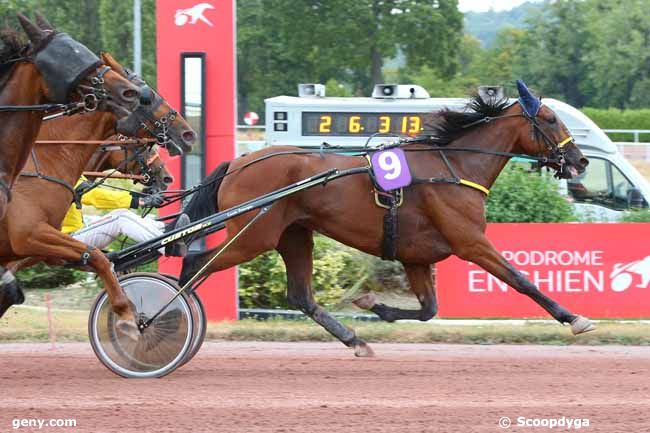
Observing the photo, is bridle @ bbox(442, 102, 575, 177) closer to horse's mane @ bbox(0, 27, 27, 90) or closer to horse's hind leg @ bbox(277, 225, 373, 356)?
horse's hind leg @ bbox(277, 225, 373, 356)

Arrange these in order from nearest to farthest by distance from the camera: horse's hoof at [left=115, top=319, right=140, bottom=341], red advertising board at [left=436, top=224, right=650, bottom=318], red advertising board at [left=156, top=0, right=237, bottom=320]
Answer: horse's hoof at [left=115, top=319, right=140, bottom=341]
red advertising board at [left=156, top=0, right=237, bottom=320]
red advertising board at [left=436, top=224, right=650, bottom=318]

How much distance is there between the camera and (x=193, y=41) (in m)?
10.2

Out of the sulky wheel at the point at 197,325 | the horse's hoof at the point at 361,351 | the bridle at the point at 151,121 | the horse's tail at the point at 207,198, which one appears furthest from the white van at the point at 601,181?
the bridle at the point at 151,121

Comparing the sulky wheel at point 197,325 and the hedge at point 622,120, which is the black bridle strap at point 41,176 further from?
the hedge at point 622,120

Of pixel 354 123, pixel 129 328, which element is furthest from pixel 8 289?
pixel 354 123

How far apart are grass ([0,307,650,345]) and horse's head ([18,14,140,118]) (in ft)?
11.8

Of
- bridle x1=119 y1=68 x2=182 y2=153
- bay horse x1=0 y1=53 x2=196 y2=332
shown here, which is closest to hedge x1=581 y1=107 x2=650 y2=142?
bay horse x1=0 y1=53 x2=196 y2=332

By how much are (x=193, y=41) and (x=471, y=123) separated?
3.02 metres

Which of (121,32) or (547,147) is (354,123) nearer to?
(547,147)

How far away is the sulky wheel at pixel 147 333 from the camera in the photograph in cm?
735

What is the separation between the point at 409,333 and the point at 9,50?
4.59 m

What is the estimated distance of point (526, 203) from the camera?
1205cm

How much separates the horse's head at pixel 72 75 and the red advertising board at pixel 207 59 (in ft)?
12.0

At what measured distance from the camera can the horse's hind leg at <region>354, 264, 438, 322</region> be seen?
8.13m
